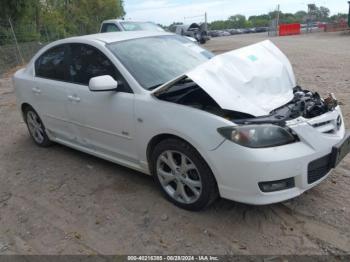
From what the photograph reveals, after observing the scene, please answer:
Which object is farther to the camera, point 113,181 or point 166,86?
point 113,181

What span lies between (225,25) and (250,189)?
9186 cm

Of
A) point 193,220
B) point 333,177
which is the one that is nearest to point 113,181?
point 193,220

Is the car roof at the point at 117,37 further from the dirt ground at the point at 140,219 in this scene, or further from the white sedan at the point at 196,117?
the dirt ground at the point at 140,219

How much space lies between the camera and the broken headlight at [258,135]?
9.55 feet

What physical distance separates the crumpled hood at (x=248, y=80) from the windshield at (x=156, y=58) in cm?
63

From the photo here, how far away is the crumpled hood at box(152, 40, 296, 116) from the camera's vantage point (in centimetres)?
312

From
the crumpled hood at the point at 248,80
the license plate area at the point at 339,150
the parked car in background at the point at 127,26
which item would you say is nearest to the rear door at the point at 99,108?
the crumpled hood at the point at 248,80

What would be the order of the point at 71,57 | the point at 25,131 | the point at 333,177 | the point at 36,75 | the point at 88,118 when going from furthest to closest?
the point at 25,131 < the point at 36,75 < the point at 71,57 < the point at 88,118 < the point at 333,177

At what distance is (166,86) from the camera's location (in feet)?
11.4

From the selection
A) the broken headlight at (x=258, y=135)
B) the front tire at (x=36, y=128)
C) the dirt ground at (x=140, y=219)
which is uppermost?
the broken headlight at (x=258, y=135)

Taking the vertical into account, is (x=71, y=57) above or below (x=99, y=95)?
above

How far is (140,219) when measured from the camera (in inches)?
136

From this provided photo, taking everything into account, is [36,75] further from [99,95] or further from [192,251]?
[192,251]

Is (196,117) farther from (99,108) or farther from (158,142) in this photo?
(99,108)
